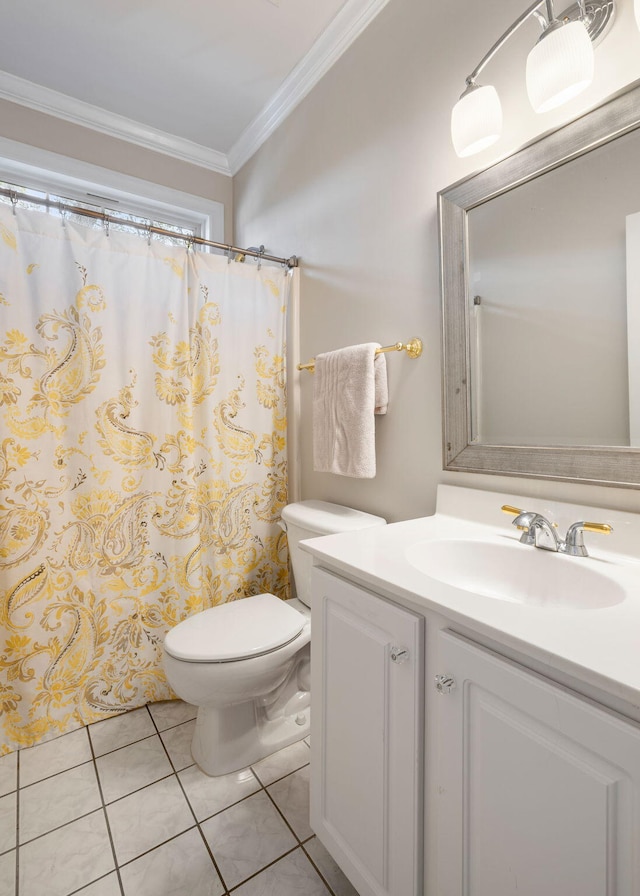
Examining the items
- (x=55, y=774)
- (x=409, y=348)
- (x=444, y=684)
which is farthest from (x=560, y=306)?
(x=55, y=774)

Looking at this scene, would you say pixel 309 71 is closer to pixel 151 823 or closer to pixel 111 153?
pixel 111 153

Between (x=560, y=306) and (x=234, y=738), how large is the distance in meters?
1.53

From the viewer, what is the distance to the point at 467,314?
1.15 meters

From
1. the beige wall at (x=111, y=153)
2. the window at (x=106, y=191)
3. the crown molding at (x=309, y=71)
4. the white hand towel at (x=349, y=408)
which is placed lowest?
the white hand towel at (x=349, y=408)

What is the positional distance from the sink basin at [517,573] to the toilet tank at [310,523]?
0.42m

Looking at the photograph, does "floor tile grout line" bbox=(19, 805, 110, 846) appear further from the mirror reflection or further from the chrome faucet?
the mirror reflection

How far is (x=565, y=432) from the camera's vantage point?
974 mm

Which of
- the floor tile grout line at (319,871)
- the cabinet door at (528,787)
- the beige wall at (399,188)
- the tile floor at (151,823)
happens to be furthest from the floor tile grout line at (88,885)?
the beige wall at (399,188)

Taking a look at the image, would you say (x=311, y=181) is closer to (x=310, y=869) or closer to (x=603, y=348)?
(x=603, y=348)

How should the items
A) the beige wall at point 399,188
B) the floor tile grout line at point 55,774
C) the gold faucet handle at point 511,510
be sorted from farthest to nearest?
1. the floor tile grout line at point 55,774
2. the beige wall at point 399,188
3. the gold faucet handle at point 511,510

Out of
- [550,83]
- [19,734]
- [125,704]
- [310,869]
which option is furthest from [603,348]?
[19,734]

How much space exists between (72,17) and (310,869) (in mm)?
2797

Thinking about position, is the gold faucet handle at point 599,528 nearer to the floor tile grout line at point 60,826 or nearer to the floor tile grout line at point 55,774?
the floor tile grout line at point 60,826

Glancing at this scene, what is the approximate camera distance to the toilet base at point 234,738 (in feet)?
4.29
